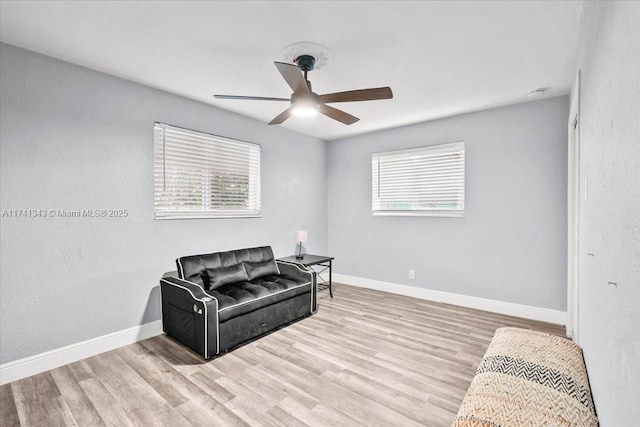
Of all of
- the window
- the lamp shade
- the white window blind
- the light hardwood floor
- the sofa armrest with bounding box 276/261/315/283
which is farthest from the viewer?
the lamp shade

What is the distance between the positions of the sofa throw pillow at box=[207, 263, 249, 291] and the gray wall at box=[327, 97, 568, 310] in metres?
2.36

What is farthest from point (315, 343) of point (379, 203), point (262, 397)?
point (379, 203)

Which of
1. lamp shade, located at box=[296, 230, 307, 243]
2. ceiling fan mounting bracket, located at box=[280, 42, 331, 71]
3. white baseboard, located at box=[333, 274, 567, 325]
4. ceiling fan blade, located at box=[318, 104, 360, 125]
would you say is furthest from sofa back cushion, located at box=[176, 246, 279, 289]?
ceiling fan mounting bracket, located at box=[280, 42, 331, 71]

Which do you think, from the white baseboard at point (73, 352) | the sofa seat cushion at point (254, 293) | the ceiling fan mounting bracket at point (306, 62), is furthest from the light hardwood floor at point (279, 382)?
the ceiling fan mounting bracket at point (306, 62)

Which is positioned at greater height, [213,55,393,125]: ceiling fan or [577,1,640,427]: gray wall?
[213,55,393,125]: ceiling fan

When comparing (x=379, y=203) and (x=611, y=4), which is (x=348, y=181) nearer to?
(x=379, y=203)

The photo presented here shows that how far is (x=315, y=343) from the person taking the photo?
3027 mm

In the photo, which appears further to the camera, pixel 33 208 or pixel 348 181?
pixel 348 181

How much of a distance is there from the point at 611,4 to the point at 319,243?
187 inches

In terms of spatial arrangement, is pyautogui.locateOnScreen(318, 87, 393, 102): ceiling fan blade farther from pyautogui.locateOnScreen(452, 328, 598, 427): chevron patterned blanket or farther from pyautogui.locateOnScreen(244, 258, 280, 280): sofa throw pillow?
pyautogui.locateOnScreen(244, 258, 280, 280): sofa throw pillow

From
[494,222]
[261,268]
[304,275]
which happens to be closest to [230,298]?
[261,268]

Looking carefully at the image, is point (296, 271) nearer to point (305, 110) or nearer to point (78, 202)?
point (305, 110)

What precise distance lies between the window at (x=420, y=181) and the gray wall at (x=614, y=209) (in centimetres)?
266

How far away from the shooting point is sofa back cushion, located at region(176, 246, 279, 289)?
127 inches
